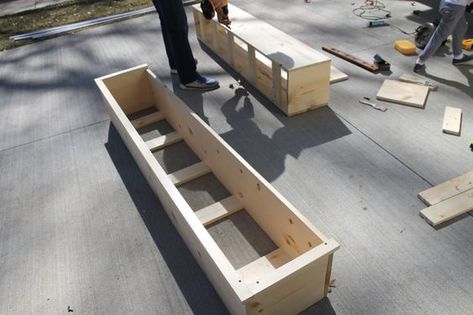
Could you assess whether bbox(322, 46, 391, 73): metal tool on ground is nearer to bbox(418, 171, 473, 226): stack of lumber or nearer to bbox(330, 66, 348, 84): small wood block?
bbox(330, 66, 348, 84): small wood block

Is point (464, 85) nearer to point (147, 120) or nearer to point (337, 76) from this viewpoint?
point (337, 76)

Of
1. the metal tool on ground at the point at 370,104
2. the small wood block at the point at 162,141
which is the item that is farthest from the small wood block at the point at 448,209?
the small wood block at the point at 162,141

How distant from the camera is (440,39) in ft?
10.6

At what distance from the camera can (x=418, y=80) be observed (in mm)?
3262

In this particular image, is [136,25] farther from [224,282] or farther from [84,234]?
[224,282]

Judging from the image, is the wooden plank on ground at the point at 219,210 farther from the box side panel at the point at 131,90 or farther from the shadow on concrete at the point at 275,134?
the box side panel at the point at 131,90

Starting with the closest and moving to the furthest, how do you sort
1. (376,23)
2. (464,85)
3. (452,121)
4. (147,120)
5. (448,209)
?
(448,209) < (452,121) < (147,120) < (464,85) < (376,23)

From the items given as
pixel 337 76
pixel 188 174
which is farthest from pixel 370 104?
pixel 188 174

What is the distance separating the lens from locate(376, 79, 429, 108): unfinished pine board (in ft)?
9.84

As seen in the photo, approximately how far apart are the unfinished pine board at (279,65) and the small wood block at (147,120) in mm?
991

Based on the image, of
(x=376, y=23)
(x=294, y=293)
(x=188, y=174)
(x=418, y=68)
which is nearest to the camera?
(x=294, y=293)

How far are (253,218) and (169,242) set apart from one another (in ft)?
1.69

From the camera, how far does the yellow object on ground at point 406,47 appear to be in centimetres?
372

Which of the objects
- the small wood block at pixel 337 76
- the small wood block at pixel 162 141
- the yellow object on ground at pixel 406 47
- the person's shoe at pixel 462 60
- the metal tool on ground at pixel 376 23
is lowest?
the small wood block at pixel 162 141
